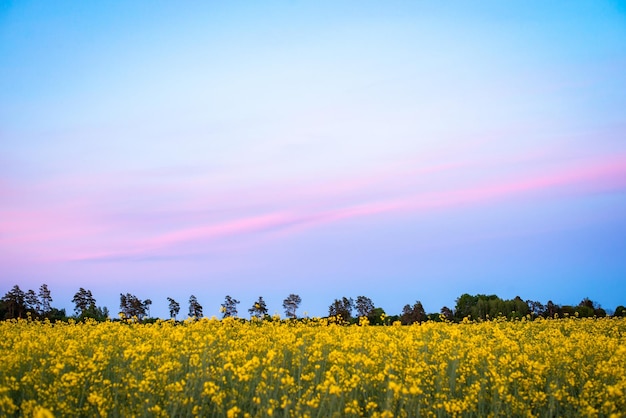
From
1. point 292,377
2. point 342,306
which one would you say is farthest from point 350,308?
point 292,377

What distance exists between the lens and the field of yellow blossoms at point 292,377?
7645 mm

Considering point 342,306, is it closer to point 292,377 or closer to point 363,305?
point 363,305

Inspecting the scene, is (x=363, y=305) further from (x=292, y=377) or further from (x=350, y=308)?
(x=292, y=377)

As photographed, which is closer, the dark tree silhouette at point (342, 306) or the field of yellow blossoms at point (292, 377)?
the field of yellow blossoms at point (292, 377)

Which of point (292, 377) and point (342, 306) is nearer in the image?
point (292, 377)

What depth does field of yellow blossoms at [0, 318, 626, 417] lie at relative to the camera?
7645mm

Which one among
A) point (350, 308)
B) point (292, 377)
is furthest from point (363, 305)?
point (292, 377)

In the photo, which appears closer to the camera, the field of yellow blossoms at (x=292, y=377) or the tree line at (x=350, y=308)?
the field of yellow blossoms at (x=292, y=377)

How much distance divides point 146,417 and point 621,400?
276 inches

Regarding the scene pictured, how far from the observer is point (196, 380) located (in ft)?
25.7

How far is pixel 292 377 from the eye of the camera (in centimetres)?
820

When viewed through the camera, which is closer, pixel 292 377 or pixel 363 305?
pixel 292 377

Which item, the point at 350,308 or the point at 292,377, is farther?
the point at 350,308

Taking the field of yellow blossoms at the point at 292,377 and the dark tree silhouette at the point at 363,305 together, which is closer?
the field of yellow blossoms at the point at 292,377
